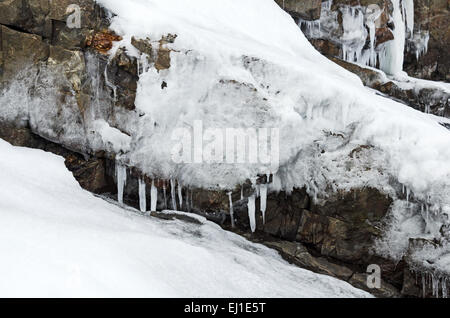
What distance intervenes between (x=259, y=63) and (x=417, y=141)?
281cm

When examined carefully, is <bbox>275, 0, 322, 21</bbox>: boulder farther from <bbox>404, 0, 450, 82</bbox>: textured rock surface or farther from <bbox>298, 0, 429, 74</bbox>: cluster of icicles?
<bbox>404, 0, 450, 82</bbox>: textured rock surface

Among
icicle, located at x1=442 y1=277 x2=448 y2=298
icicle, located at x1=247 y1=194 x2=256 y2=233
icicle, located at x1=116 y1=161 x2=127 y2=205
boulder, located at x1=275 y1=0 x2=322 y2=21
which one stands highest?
boulder, located at x1=275 y1=0 x2=322 y2=21

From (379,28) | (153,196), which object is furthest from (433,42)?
(153,196)

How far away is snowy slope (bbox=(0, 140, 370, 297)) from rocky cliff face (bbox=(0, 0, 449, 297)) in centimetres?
47

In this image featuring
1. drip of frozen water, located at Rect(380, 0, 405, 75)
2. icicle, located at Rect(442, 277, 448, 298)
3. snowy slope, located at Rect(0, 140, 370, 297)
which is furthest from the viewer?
drip of frozen water, located at Rect(380, 0, 405, 75)

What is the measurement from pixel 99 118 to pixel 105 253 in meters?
3.28

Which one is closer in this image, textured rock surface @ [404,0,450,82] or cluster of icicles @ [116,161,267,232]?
cluster of icicles @ [116,161,267,232]

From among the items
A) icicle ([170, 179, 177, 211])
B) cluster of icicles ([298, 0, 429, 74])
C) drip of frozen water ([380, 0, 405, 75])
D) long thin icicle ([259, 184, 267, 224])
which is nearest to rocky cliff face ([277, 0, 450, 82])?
cluster of icicles ([298, 0, 429, 74])

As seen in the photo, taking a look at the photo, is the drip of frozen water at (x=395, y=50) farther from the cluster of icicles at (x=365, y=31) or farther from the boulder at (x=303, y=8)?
the boulder at (x=303, y=8)

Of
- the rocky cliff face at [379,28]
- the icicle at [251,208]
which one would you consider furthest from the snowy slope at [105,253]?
the rocky cliff face at [379,28]

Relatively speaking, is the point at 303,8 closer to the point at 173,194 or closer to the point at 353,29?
the point at 353,29

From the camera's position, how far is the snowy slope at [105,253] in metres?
3.42

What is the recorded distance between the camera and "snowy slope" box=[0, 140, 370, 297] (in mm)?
3422

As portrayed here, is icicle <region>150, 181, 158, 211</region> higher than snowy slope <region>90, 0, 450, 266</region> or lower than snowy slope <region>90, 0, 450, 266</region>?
lower
